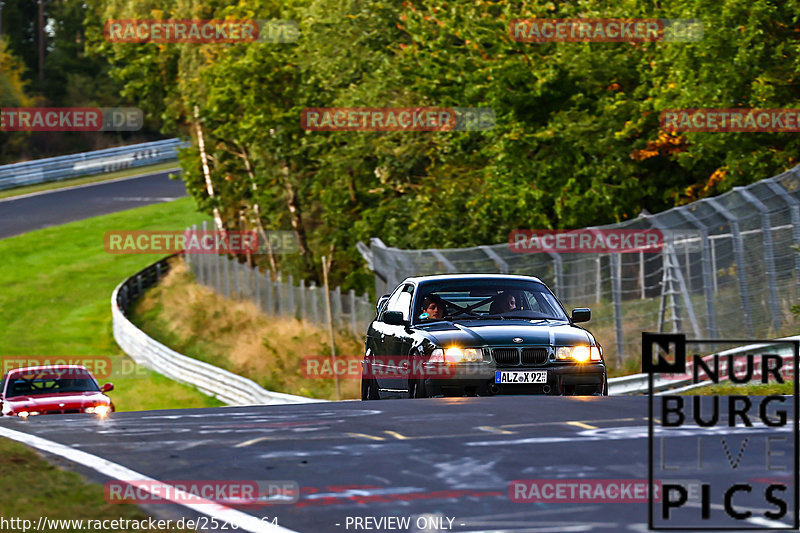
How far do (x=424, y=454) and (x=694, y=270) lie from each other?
1418 centimetres

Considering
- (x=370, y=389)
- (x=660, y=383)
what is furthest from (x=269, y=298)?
(x=370, y=389)

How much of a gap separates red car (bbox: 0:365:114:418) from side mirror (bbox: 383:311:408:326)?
671 centimetres

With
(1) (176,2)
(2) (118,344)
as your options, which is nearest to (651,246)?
A: (2) (118,344)

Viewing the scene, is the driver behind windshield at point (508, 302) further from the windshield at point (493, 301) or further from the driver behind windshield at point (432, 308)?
the driver behind windshield at point (432, 308)

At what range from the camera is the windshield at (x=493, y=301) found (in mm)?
14898

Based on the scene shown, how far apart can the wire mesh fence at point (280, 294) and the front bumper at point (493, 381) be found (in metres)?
22.5

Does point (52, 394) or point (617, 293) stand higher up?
point (617, 293)

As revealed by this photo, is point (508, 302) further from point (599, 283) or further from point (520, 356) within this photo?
Answer: point (599, 283)

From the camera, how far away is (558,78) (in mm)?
30562

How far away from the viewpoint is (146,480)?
27.8 feet

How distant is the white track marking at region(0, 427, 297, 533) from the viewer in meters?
7.14

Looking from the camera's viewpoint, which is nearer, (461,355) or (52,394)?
(461,355)

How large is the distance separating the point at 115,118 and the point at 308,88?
54.0 meters

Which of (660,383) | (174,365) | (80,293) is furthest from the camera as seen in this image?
(80,293)
